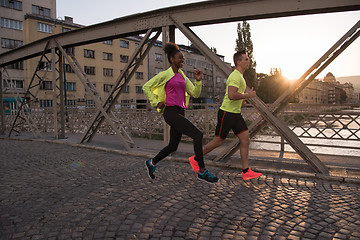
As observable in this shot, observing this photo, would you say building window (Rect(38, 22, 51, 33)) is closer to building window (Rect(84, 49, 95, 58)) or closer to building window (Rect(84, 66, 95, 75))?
building window (Rect(84, 49, 95, 58))

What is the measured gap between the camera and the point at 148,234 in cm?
255

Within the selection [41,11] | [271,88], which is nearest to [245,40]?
[271,88]

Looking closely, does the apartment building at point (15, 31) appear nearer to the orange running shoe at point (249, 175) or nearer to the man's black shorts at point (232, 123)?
the man's black shorts at point (232, 123)

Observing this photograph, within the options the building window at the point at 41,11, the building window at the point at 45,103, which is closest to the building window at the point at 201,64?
the building window at the point at 41,11

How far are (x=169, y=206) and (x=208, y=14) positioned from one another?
3867 mm

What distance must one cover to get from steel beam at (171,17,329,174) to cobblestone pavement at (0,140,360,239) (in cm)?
48

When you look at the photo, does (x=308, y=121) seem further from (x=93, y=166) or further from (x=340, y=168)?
(x=93, y=166)

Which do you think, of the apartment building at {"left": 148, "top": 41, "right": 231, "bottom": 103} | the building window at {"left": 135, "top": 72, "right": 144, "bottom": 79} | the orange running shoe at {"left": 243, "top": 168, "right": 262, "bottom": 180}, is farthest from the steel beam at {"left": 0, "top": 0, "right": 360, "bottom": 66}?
the building window at {"left": 135, "top": 72, "right": 144, "bottom": 79}

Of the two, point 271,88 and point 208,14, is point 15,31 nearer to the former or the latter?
point 208,14

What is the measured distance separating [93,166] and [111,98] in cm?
271

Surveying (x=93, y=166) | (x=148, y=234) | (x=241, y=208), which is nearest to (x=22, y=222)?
(x=148, y=234)

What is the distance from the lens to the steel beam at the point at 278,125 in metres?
4.66

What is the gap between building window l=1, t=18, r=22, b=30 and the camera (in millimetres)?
36594

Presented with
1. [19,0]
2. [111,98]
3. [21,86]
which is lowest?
[111,98]
